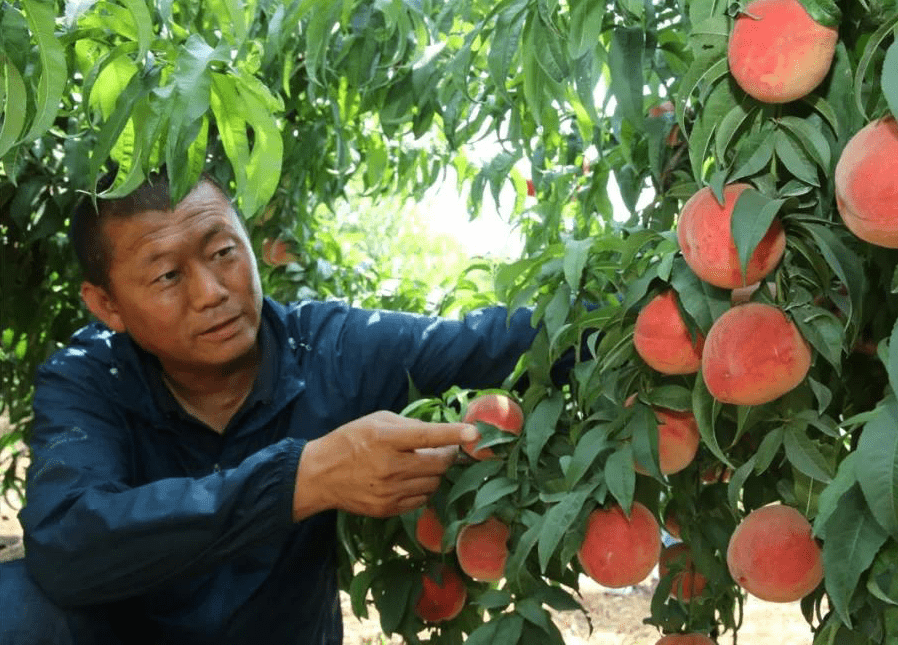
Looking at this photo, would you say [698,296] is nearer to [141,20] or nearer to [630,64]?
[630,64]

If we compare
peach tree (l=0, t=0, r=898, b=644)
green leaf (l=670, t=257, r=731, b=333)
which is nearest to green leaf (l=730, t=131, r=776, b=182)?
peach tree (l=0, t=0, r=898, b=644)

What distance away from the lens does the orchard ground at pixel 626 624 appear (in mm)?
2963

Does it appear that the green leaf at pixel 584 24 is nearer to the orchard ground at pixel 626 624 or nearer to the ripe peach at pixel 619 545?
the ripe peach at pixel 619 545

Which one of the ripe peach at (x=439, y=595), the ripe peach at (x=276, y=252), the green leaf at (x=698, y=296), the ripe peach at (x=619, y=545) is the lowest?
the ripe peach at (x=439, y=595)

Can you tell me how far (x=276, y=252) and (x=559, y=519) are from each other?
162 cm

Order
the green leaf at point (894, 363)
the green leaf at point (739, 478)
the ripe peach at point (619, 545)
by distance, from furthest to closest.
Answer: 1. the ripe peach at point (619, 545)
2. the green leaf at point (739, 478)
3. the green leaf at point (894, 363)

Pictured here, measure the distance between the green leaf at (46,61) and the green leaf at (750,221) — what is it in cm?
52

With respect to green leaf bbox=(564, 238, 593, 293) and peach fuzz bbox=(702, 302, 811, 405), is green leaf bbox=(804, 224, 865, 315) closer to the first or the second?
peach fuzz bbox=(702, 302, 811, 405)

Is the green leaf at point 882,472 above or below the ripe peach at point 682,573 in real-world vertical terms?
above

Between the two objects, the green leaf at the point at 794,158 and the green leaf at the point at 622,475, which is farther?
the green leaf at the point at 622,475

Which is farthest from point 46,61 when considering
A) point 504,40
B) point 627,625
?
point 627,625

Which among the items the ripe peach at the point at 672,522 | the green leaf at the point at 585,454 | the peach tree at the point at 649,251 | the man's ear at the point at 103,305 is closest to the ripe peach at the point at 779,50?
the peach tree at the point at 649,251

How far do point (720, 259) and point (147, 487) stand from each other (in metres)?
0.86

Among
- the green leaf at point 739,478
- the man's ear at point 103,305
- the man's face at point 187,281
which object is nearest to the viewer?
the green leaf at point 739,478
